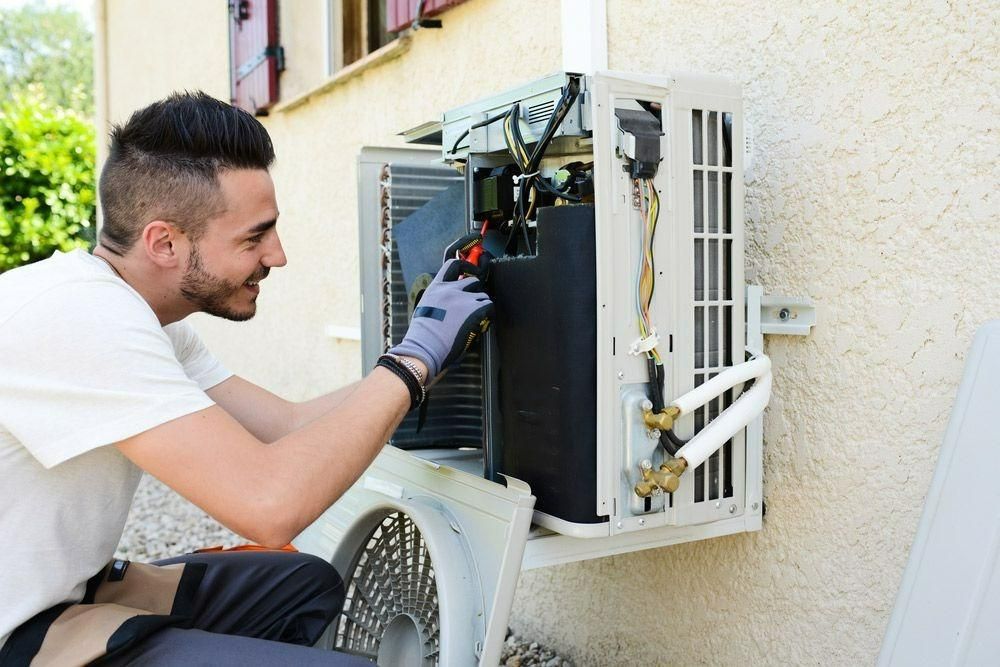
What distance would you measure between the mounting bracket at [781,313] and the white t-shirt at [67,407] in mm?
1092

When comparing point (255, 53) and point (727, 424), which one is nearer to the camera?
point (727, 424)

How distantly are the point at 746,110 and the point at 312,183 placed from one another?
281 cm

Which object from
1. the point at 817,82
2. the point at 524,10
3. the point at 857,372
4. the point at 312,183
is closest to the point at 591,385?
the point at 857,372

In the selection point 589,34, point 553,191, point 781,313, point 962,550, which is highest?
point 589,34

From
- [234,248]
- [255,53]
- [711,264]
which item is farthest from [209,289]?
[255,53]

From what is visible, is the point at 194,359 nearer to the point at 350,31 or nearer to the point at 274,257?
the point at 274,257

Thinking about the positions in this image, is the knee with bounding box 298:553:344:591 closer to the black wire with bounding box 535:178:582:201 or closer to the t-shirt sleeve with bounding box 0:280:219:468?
the t-shirt sleeve with bounding box 0:280:219:468

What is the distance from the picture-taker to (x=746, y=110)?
1.94 meters

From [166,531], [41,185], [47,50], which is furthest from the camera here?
[47,50]

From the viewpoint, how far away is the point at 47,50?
23.8 metres

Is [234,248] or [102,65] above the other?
[102,65]

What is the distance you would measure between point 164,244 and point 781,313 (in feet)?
4.10

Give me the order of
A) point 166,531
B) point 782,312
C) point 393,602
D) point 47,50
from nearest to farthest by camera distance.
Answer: point 782,312 < point 393,602 < point 166,531 < point 47,50

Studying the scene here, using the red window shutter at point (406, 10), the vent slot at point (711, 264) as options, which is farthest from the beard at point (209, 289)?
the red window shutter at point (406, 10)
